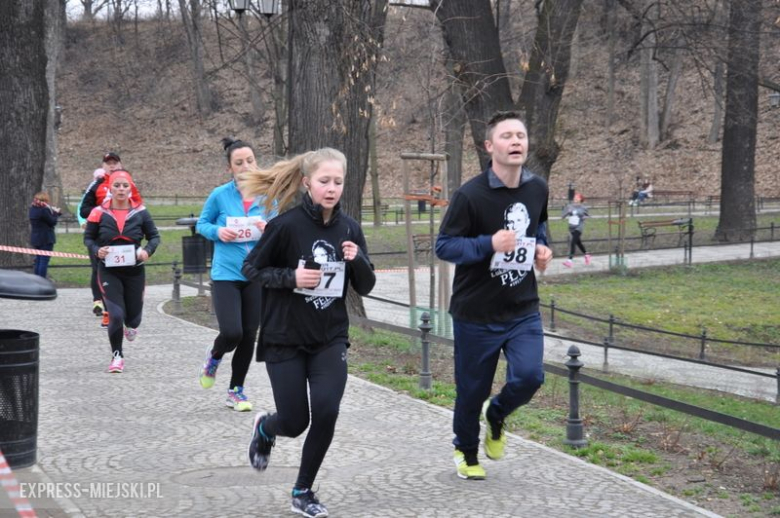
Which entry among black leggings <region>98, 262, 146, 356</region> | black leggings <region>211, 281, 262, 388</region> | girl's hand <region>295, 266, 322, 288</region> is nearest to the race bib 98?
girl's hand <region>295, 266, 322, 288</region>

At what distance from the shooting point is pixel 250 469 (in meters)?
→ 7.11

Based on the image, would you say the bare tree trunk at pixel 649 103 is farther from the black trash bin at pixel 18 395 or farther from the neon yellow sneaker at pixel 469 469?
the black trash bin at pixel 18 395

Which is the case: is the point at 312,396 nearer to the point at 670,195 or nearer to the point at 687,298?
the point at 687,298

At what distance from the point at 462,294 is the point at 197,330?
8.34m

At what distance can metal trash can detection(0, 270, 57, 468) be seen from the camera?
6828 millimetres

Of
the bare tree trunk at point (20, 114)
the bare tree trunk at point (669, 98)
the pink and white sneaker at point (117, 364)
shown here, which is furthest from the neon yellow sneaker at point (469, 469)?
the bare tree trunk at point (669, 98)

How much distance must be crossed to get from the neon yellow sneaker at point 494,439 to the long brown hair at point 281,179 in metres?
1.83

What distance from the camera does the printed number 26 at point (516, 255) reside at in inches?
254

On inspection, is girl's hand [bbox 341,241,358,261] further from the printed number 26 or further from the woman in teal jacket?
the woman in teal jacket

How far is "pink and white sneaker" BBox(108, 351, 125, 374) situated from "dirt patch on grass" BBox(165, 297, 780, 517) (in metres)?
2.33

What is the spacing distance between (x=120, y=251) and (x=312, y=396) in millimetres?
5415

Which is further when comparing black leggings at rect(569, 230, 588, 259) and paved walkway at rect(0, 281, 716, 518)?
black leggings at rect(569, 230, 588, 259)

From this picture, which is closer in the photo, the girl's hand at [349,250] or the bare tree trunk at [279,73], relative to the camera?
the girl's hand at [349,250]

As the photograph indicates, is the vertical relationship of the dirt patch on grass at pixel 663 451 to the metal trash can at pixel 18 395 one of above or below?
below
